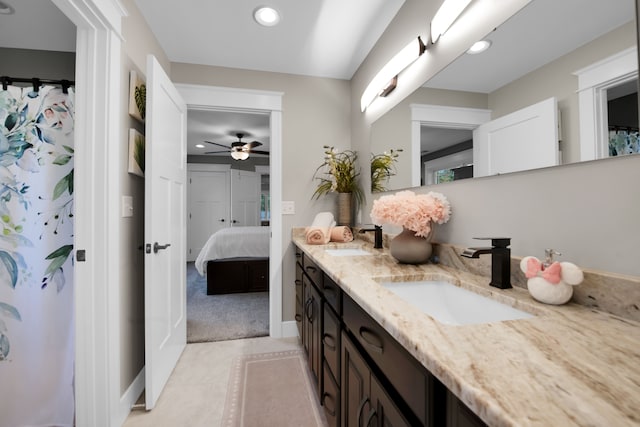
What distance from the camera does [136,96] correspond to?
162cm

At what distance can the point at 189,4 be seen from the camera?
169cm

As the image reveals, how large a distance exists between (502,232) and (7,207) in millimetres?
2257

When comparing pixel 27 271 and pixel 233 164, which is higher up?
pixel 233 164

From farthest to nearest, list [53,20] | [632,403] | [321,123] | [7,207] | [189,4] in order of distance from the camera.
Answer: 1. [321,123]
2. [189,4]
3. [53,20]
4. [7,207]
5. [632,403]

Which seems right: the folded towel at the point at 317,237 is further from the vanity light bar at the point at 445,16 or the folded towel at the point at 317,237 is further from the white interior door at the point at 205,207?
the white interior door at the point at 205,207

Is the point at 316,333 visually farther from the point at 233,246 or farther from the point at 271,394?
the point at 233,246

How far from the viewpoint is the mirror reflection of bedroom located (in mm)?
2848

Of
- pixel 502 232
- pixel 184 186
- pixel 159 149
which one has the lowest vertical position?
pixel 502 232

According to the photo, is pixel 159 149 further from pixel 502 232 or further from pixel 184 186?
pixel 502 232

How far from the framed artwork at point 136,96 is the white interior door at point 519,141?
71.9 inches

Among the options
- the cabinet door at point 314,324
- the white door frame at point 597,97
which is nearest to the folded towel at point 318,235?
the cabinet door at point 314,324

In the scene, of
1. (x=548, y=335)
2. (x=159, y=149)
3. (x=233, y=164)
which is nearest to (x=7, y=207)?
(x=159, y=149)

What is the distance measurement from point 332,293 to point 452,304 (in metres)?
0.48

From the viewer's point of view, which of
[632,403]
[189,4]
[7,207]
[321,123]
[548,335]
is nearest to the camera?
[632,403]
